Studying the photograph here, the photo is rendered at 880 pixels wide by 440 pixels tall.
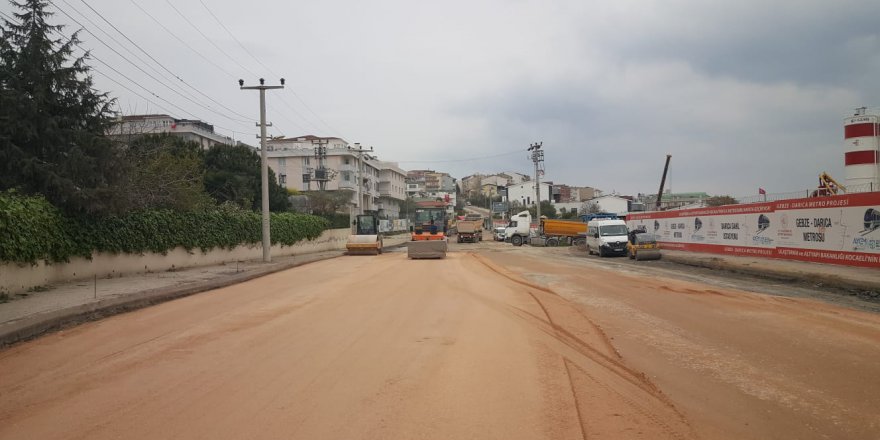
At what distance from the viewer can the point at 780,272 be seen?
66.6 ft

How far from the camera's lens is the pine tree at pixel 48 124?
15477 millimetres

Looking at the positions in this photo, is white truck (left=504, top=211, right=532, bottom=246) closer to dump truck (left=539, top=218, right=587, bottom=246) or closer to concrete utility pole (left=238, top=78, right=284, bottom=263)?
dump truck (left=539, top=218, right=587, bottom=246)

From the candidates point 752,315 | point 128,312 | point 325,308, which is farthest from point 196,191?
point 752,315

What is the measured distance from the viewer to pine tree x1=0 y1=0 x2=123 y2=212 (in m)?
15.5

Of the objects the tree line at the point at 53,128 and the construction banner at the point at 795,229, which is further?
the construction banner at the point at 795,229

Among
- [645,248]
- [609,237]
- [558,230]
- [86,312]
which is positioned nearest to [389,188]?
[558,230]

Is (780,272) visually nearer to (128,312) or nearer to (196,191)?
(128,312)

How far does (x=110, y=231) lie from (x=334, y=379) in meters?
15.7

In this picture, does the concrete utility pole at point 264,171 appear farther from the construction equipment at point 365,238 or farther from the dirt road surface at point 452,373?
the dirt road surface at point 452,373

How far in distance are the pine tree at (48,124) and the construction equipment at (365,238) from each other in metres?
19.4

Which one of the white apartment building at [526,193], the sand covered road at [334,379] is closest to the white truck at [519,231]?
the sand covered road at [334,379]

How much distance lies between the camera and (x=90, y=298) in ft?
42.4

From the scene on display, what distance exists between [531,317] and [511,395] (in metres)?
4.90

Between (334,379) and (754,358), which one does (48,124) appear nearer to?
(334,379)
